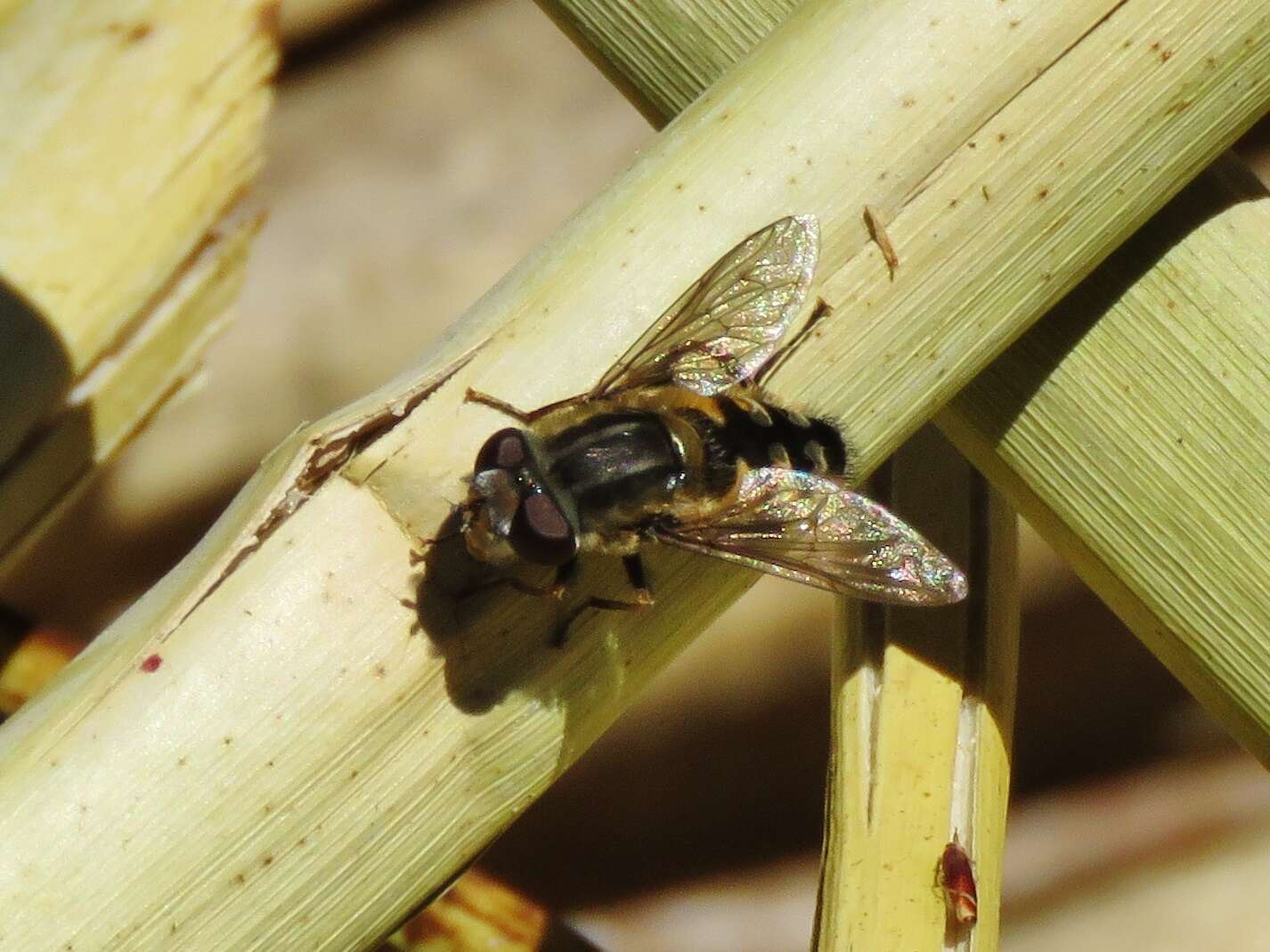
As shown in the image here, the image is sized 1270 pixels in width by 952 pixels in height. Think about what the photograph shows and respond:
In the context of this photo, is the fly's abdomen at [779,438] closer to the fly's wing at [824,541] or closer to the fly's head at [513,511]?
the fly's wing at [824,541]

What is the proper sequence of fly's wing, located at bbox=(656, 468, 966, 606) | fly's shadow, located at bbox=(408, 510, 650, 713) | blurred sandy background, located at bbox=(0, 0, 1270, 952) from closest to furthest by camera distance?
fly's shadow, located at bbox=(408, 510, 650, 713) → fly's wing, located at bbox=(656, 468, 966, 606) → blurred sandy background, located at bbox=(0, 0, 1270, 952)

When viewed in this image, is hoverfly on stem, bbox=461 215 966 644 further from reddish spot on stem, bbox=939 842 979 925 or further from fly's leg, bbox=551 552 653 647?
reddish spot on stem, bbox=939 842 979 925

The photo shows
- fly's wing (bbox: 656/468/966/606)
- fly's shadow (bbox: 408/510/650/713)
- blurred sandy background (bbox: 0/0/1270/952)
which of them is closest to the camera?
fly's shadow (bbox: 408/510/650/713)

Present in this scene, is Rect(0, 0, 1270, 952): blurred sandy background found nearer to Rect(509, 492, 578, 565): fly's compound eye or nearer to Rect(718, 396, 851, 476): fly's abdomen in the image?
Rect(718, 396, 851, 476): fly's abdomen

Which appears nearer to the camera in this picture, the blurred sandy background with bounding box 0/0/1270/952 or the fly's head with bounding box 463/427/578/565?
the fly's head with bounding box 463/427/578/565

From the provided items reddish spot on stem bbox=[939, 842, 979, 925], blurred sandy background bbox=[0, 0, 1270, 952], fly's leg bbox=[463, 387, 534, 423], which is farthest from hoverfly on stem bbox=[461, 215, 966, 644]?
blurred sandy background bbox=[0, 0, 1270, 952]

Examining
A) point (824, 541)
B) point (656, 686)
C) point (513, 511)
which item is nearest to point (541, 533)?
point (513, 511)

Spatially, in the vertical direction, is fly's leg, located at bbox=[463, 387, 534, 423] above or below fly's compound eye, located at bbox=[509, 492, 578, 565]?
above

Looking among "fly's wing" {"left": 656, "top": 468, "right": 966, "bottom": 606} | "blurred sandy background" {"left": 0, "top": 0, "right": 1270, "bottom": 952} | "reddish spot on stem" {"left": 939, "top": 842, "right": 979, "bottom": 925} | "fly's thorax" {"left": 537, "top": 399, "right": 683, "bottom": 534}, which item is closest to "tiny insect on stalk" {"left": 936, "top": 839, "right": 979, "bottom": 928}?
"reddish spot on stem" {"left": 939, "top": 842, "right": 979, "bottom": 925}

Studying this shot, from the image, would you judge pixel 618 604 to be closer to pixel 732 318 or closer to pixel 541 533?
pixel 541 533
